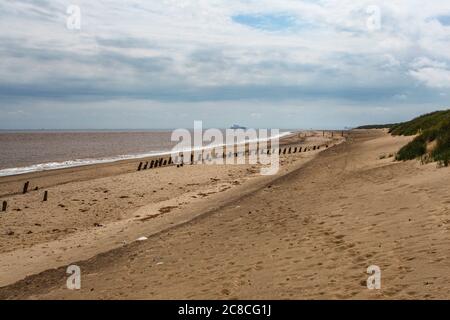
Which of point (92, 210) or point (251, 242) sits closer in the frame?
point (251, 242)

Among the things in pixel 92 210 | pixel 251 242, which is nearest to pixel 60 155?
pixel 92 210

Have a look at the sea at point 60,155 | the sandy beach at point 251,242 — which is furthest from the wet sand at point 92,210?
the sea at point 60,155

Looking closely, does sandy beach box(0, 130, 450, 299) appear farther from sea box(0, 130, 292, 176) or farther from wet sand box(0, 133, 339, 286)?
sea box(0, 130, 292, 176)

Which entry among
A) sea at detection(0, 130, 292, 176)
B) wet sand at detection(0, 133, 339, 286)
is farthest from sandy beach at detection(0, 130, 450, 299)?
sea at detection(0, 130, 292, 176)

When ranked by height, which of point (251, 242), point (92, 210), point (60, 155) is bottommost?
point (92, 210)

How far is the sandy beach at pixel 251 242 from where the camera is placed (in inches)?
293

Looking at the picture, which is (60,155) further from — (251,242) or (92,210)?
(251,242)

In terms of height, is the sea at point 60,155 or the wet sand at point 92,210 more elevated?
the sea at point 60,155

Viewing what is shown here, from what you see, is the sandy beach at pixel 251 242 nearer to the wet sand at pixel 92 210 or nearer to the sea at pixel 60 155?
the wet sand at pixel 92 210

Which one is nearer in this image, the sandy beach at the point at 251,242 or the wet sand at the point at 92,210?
the sandy beach at the point at 251,242

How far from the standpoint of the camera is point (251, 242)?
10.7 metres

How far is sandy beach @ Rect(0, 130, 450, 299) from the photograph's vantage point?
24.4 ft

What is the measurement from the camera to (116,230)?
1502 centimetres

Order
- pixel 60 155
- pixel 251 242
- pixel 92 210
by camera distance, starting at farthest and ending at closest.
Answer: pixel 60 155, pixel 92 210, pixel 251 242
